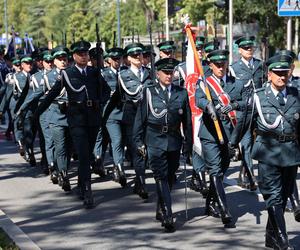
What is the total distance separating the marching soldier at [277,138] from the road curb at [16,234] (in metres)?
2.34

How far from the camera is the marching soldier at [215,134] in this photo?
830 centimetres

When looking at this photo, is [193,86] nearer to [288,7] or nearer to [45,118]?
[288,7]

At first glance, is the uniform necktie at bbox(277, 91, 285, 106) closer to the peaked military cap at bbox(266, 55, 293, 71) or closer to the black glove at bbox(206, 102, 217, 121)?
the peaked military cap at bbox(266, 55, 293, 71)

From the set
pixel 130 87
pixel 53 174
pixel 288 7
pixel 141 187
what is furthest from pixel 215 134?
pixel 288 7

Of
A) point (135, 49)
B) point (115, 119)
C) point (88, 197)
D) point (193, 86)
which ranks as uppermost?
point (135, 49)

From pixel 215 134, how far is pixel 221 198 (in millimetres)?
715

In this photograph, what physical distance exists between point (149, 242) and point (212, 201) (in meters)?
1.33

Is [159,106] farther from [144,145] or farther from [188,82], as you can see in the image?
[188,82]

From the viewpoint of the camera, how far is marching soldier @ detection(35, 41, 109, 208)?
955 cm

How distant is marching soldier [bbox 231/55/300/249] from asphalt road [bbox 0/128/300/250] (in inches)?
20.1

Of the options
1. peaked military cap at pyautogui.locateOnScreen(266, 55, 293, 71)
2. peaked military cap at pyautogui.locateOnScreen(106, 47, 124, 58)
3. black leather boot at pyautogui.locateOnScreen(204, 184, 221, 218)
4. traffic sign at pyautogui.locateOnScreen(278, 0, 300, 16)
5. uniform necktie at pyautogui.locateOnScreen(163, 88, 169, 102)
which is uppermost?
traffic sign at pyautogui.locateOnScreen(278, 0, 300, 16)

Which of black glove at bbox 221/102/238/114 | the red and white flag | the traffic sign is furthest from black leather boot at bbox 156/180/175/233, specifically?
the traffic sign

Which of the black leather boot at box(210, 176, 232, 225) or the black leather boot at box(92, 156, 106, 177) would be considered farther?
the black leather boot at box(92, 156, 106, 177)

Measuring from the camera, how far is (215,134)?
A: 8453 millimetres
